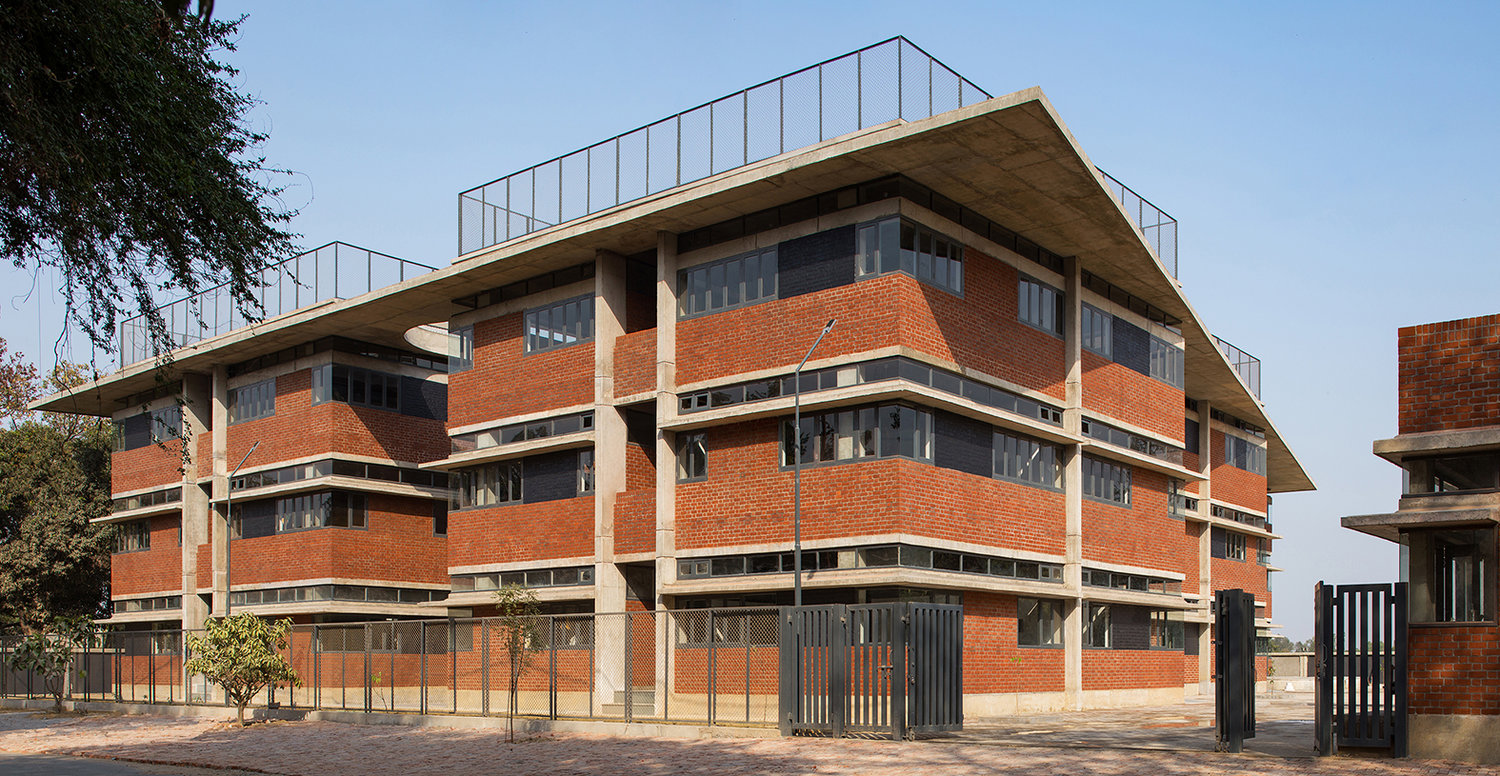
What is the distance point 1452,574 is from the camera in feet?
61.9

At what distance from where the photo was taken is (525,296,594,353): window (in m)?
38.7

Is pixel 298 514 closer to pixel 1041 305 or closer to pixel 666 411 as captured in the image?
pixel 666 411

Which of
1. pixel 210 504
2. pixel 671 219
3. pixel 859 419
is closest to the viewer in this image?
pixel 859 419

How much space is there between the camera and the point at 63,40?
1394 centimetres

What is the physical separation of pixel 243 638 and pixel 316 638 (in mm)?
2673

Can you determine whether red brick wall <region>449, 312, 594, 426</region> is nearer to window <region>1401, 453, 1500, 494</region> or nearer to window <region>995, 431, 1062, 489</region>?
window <region>995, 431, 1062, 489</region>

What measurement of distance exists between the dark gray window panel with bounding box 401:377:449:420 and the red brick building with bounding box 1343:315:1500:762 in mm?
37550

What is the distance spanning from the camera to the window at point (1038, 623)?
117 ft

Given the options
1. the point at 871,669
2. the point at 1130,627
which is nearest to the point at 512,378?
the point at 871,669

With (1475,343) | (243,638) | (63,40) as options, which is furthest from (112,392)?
(1475,343)

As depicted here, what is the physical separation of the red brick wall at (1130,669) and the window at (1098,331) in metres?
8.95

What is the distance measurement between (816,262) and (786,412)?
3.84 metres

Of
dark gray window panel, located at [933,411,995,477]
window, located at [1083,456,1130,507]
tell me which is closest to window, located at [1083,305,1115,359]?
window, located at [1083,456,1130,507]

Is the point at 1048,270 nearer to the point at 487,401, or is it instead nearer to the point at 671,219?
the point at 671,219
